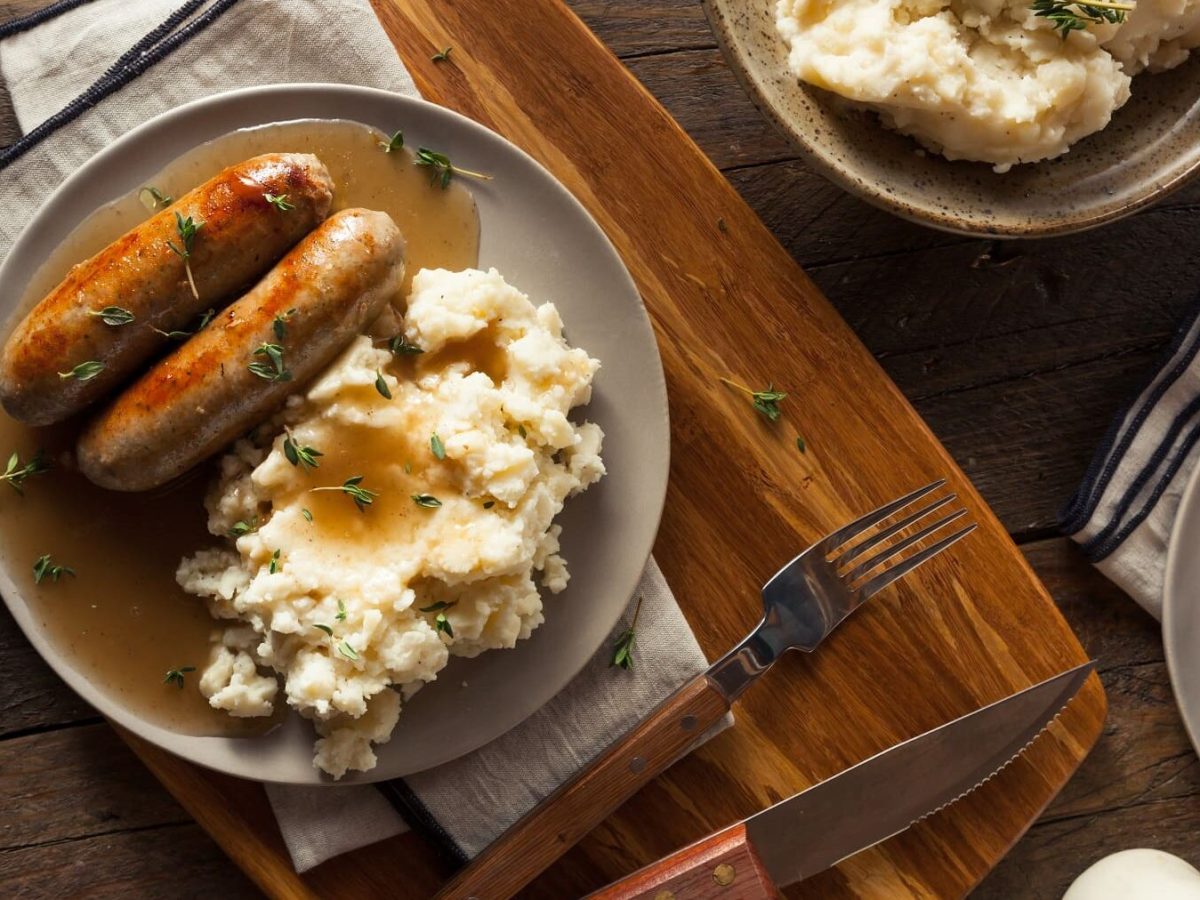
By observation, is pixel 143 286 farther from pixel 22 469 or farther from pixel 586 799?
pixel 586 799

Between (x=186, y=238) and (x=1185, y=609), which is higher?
(x=186, y=238)

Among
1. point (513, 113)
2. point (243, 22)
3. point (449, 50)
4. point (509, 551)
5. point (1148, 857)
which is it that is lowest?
point (1148, 857)

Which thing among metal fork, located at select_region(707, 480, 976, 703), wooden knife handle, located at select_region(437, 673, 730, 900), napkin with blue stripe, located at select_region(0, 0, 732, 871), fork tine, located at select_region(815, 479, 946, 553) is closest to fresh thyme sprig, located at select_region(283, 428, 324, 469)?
napkin with blue stripe, located at select_region(0, 0, 732, 871)

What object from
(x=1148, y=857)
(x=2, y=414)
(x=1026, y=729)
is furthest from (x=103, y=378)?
(x=1148, y=857)

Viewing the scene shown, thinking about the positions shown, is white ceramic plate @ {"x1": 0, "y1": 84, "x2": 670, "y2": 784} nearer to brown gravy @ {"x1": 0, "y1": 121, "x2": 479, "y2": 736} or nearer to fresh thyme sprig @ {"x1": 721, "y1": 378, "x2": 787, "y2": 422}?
brown gravy @ {"x1": 0, "y1": 121, "x2": 479, "y2": 736}

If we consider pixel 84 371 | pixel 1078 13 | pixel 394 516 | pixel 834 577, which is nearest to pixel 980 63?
pixel 1078 13

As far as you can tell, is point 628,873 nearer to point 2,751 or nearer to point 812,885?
point 812,885
